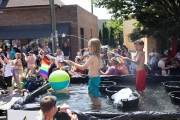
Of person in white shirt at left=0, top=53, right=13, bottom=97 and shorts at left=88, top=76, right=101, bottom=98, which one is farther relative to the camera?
person in white shirt at left=0, top=53, right=13, bottom=97

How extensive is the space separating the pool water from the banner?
0.96m

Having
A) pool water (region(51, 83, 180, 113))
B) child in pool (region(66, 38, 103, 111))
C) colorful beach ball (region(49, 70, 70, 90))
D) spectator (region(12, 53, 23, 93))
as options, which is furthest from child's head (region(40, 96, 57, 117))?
spectator (region(12, 53, 23, 93))

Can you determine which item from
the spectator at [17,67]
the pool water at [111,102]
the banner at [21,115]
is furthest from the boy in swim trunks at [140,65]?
the spectator at [17,67]

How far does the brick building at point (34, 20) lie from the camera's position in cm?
1852

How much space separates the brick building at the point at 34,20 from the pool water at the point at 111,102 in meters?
10.8

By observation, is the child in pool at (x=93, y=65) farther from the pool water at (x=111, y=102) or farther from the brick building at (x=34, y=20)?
the brick building at (x=34, y=20)

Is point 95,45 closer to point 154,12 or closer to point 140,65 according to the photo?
point 140,65

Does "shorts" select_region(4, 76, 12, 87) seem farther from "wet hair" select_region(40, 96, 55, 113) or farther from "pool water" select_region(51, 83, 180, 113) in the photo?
"wet hair" select_region(40, 96, 55, 113)

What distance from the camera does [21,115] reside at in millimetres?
4832

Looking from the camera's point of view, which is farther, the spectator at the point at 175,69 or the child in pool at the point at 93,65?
the spectator at the point at 175,69

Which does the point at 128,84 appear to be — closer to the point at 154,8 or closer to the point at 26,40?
the point at 154,8

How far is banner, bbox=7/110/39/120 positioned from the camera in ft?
15.5

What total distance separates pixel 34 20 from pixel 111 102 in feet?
46.3

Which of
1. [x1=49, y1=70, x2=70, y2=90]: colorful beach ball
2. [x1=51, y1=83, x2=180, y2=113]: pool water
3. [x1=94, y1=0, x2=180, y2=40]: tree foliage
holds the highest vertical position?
[x1=94, y1=0, x2=180, y2=40]: tree foliage
